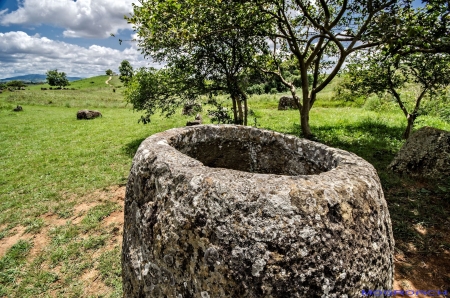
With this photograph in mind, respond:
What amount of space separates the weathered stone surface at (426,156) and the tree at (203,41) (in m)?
6.37

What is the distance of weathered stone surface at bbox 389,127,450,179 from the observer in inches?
307

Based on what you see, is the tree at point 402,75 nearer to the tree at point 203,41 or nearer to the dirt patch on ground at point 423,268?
the tree at point 203,41

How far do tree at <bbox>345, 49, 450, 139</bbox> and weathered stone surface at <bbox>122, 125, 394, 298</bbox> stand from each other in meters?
10.9

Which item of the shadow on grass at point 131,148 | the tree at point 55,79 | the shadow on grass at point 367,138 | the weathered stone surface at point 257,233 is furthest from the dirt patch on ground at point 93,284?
the tree at point 55,79

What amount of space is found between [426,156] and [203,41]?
8501mm

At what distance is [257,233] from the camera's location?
2.06 metres

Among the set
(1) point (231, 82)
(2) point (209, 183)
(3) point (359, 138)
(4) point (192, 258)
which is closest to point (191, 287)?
(4) point (192, 258)

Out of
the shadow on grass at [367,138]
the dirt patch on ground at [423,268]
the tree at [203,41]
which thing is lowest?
the dirt patch on ground at [423,268]

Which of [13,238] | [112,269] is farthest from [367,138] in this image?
[13,238]

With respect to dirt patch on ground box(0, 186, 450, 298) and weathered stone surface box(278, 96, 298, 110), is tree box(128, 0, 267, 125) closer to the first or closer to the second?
dirt patch on ground box(0, 186, 450, 298)

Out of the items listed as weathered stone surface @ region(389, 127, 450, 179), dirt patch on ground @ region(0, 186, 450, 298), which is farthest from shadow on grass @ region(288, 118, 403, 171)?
dirt patch on ground @ region(0, 186, 450, 298)

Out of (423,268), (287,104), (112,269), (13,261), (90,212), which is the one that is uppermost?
(287,104)

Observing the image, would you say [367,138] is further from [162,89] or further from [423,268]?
[162,89]

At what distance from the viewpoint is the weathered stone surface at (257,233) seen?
6.63 feet
